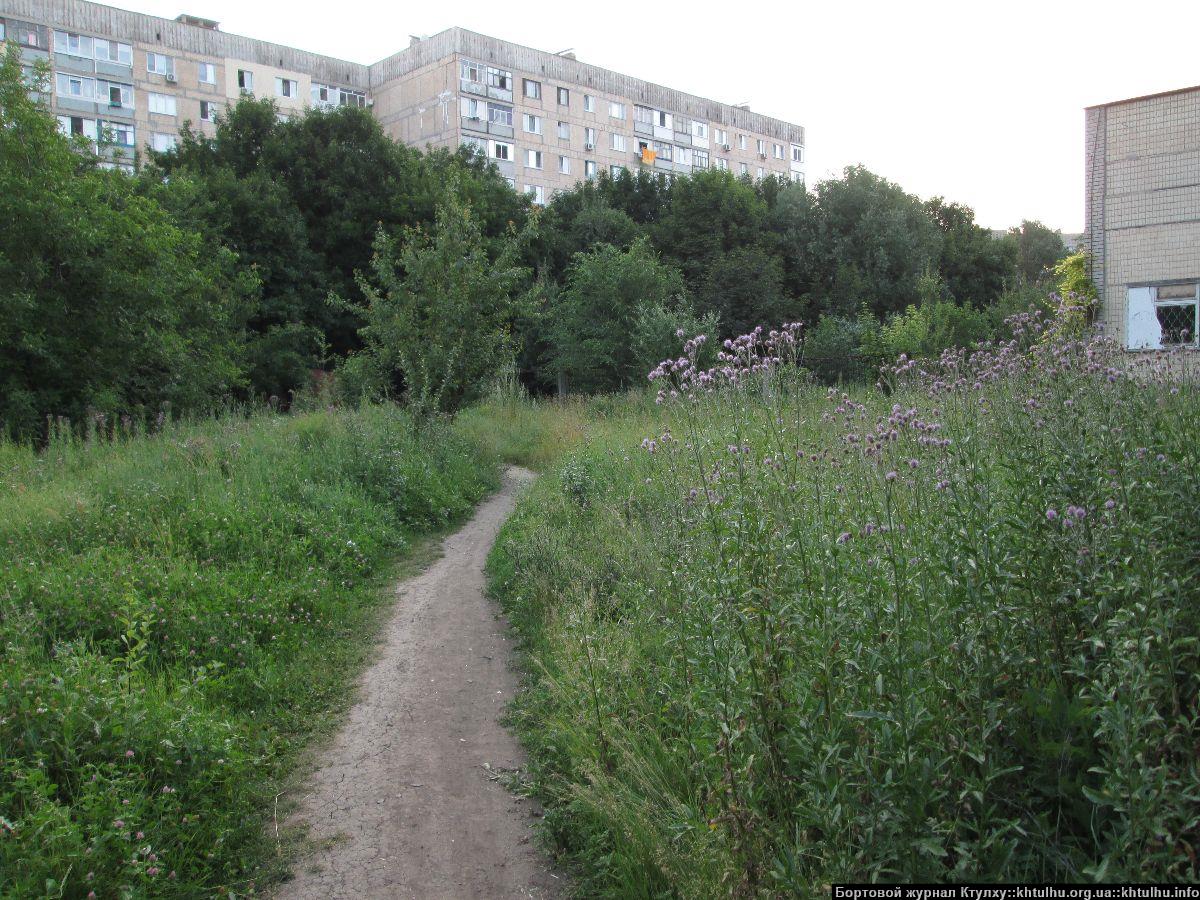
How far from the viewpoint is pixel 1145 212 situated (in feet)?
66.4

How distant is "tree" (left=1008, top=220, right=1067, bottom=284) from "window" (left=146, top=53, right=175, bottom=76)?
2011 inches

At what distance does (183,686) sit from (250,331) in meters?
26.8

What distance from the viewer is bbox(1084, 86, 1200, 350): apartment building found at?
19.7 meters

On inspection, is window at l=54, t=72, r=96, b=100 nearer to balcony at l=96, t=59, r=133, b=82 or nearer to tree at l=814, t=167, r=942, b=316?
balcony at l=96, t=59, r=133, b=82

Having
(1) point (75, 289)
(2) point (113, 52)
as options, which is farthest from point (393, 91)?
(1) point (75, 289)

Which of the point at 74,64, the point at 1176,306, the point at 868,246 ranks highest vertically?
the point at 74,64

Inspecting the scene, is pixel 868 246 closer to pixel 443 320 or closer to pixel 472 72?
pixel 472 72

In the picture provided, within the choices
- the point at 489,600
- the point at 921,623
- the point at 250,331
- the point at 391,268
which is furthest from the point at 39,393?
the point at 921,623

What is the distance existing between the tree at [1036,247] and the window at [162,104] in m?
50.9

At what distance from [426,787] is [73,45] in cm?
5018

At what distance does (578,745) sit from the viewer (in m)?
5.09

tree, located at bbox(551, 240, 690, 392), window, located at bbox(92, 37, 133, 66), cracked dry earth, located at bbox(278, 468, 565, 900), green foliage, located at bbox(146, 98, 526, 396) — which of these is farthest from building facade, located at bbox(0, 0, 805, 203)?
cracked dry earth, located at bbox(278, 468, 565, 900)

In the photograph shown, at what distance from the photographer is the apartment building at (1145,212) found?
64.6 feet

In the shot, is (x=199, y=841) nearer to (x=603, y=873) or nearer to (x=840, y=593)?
(x=603, y=873)
